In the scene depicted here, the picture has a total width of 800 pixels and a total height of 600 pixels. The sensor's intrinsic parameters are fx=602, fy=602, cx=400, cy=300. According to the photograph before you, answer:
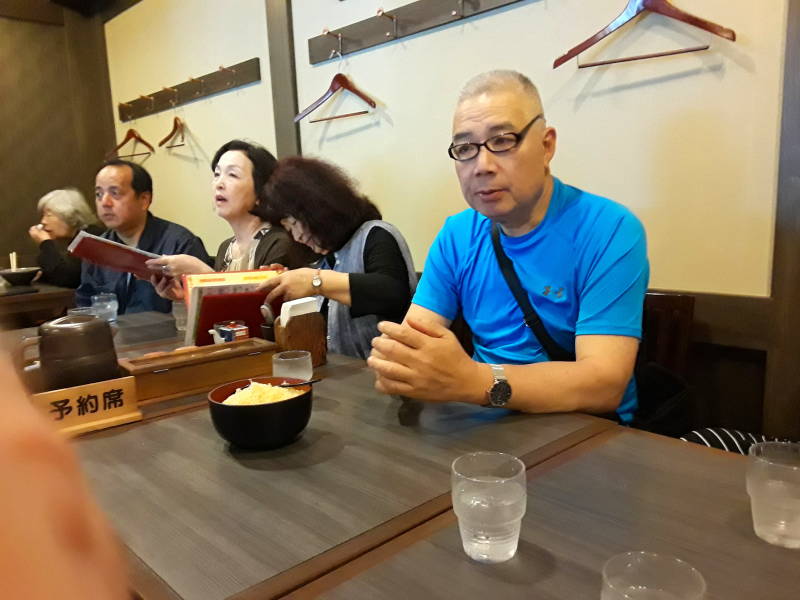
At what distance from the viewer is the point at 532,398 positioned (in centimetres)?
112

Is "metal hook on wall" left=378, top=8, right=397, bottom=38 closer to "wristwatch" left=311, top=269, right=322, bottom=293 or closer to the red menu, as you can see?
"wristwatch" left=311, top=269, right=322, bottom=293

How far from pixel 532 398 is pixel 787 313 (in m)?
1.05

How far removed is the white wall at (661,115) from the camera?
5.67 feet

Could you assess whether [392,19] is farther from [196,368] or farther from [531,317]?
[196,368]

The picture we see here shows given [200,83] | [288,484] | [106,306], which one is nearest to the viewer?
[288,484]

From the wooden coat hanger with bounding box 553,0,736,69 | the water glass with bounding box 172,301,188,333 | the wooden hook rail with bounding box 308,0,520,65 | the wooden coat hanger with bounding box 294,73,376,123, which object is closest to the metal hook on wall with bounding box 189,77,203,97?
the wooden hook rail with bounding box 308,0,520,65

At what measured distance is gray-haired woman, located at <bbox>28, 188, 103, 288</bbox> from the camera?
3.82m

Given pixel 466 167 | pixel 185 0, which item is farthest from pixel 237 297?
pixel 185 0

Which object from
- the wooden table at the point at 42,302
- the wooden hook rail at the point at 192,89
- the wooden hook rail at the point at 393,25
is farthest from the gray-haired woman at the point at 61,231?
the wooden hook rail at the point at 393,25

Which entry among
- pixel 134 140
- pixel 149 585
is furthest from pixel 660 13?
pixel 134 140

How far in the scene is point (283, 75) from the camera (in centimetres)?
328

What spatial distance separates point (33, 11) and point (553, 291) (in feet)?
17.1

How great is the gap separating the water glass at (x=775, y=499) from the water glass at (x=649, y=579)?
0.59ft

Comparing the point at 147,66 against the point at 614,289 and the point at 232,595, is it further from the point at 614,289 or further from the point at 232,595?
the point at 232,595
